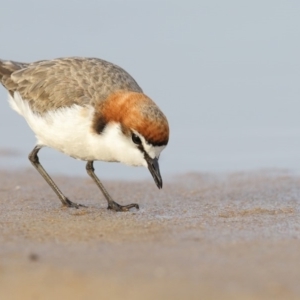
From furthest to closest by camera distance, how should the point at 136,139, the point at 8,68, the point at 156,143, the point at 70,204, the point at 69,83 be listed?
1. the point at 8,68
2. the point at 70,204
3. the point at 69,83
4. the point at 136,139
5. the point at 156,143

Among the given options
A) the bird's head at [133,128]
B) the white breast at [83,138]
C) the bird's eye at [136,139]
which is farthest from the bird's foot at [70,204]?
the bird's eye at [136,139]

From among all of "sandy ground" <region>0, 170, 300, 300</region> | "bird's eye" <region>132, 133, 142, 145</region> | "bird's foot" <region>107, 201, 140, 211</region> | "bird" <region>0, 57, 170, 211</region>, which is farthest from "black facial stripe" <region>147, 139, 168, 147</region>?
"bird's foot" <region>107, 201, 140, 211</region>

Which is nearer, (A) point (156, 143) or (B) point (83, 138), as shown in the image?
(A) point (156, 143)

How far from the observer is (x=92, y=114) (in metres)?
7.72

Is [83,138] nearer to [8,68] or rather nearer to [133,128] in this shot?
[133,128]

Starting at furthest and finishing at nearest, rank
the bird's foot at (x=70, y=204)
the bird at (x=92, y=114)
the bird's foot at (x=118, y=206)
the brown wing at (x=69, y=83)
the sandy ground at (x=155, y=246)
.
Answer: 1. the bird's foot at (x=70, y=204)
2. the bird's foot at (x=118, y=206)
3. the brown wing at (x=69, y=83)
4. the bird at (x=92, y=114)
5. the sandy ground at (x=155, y=246)

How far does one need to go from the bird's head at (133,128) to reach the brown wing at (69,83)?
0.24 meters

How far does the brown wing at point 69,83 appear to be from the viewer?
26.0 feet

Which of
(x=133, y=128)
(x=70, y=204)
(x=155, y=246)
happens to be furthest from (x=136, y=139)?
(x=155, y=246)

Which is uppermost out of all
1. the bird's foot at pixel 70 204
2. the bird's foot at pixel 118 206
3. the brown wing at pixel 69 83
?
the brown wing at pixel 69 83

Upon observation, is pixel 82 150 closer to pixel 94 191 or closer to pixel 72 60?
pixel 72 60

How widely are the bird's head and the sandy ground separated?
0.53m

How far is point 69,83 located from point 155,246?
282cm

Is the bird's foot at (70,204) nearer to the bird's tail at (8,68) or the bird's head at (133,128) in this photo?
the bird's head at (133,128)
